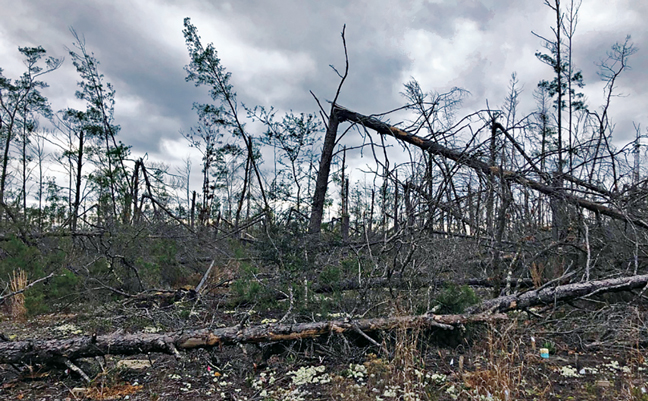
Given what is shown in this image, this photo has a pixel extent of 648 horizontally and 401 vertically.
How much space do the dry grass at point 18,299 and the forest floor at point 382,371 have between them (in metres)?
2.27

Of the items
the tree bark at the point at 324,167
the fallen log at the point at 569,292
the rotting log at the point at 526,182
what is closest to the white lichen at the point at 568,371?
the fallen log at the point at 569,292

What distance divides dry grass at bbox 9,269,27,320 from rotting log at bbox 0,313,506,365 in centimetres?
266

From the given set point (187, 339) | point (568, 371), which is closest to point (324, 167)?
point (187, 339)

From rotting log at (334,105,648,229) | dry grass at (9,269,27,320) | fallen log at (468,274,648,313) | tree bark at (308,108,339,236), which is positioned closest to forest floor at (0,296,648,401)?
fallen log at (468,274,648,313)

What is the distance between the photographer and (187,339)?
3.18 m

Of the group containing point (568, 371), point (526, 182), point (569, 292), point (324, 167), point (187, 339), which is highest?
point (324, 167)

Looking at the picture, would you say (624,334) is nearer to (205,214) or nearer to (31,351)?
(31,351)

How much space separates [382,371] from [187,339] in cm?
160

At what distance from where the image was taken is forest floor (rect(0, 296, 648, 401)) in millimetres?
2697

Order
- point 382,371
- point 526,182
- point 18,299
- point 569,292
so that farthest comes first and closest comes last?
point 18,299, point 526,182, point 569,292, point 382,371

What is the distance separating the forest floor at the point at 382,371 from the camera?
8.85 ft

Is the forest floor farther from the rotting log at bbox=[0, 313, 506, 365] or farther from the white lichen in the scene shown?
the rotting log at bbox=[0, 313, 506, 365]

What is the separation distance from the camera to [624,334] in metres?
3.61

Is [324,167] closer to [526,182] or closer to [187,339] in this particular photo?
[526,182]
